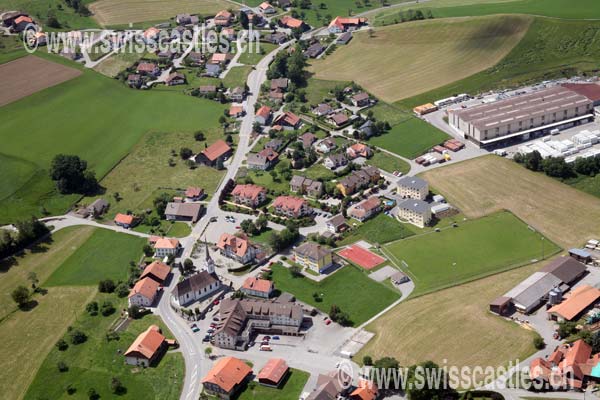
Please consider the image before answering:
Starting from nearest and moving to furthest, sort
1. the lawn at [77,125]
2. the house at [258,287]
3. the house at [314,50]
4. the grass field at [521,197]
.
→ the house at [258,287], the grass field at [521,197], the lawn at [77,125], the house at [314,50]

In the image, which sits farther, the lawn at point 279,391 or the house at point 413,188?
the house at point 413,188

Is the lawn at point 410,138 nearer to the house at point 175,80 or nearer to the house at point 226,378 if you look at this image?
the house at point 175,80

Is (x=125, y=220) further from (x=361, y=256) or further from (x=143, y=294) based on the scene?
(x=361, y=256)

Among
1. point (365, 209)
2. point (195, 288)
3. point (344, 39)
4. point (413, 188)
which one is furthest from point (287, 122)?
point (195, 288)

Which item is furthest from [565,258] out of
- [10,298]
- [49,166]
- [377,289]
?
[49,166]

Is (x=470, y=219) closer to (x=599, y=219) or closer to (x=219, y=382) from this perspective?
(x=599, y=219)

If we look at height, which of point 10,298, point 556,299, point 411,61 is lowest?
point 10,298

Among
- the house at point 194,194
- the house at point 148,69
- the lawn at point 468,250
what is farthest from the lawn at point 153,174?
the lawn at point 468,250
